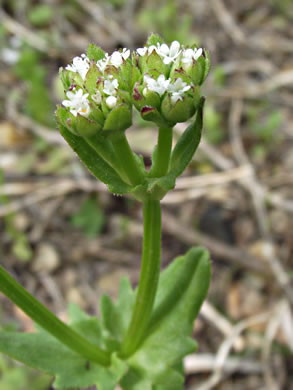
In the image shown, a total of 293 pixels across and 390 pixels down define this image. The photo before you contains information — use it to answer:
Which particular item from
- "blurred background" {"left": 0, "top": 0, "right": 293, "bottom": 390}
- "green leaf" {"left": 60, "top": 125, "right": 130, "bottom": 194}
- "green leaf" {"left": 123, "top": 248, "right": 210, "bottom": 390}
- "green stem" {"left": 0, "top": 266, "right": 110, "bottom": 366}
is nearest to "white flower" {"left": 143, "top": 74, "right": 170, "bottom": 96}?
"green leaf" {"left": 60, "top": 125, "right": 130, "bottom": 194}

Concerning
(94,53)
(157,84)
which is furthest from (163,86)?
(94,53)

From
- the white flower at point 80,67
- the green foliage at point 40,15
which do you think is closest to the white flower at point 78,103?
the white flower at point 80,67

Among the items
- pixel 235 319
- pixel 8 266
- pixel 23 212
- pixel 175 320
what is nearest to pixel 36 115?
pixel 23 212

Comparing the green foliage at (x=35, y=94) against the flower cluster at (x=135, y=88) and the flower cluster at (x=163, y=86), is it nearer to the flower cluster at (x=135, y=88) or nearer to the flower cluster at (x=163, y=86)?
the flower cluster at (x=135, y=88)

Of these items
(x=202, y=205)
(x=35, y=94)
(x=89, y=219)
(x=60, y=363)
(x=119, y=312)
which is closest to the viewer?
(x=60, y=363)

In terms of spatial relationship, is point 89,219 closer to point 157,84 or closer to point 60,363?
point 60,363
